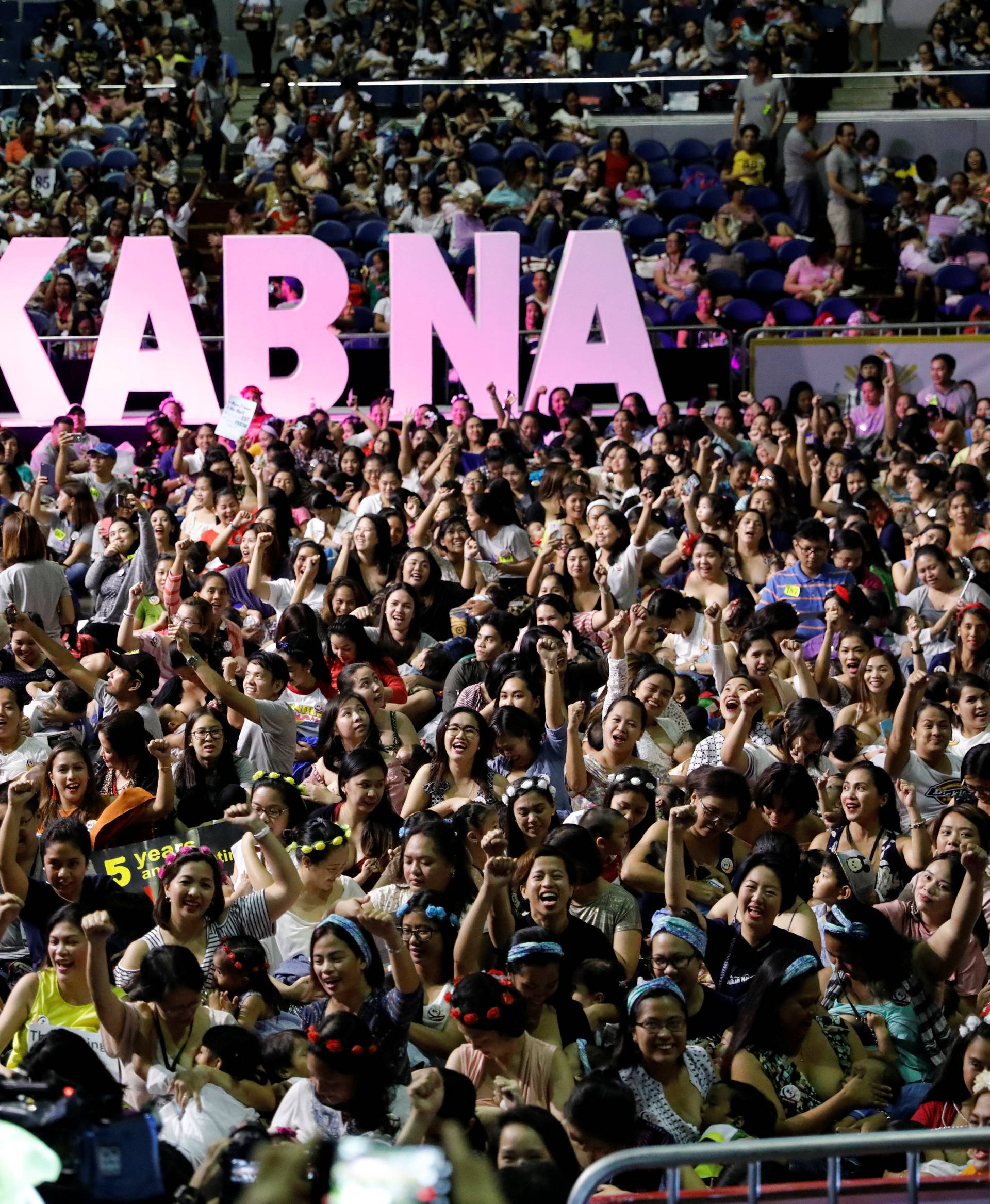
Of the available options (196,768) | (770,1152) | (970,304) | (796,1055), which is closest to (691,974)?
(796,1055)

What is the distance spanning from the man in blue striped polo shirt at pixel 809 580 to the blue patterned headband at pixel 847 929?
337cm

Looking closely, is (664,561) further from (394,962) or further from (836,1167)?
(836,1167)

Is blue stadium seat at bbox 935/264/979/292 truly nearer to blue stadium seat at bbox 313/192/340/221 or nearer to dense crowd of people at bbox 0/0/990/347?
dense crowd of people at bbox 0/0/990/347

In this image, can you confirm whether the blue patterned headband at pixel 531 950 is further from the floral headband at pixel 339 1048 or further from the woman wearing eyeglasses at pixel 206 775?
the woman wearing eyeglasses at pixel 206 775

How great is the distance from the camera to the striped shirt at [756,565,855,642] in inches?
333

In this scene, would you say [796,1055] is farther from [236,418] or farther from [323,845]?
[236,418]

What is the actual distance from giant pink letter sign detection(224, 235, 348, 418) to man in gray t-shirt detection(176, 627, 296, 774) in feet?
22.6

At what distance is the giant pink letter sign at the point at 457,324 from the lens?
13.9 m

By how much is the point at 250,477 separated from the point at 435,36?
937 cm

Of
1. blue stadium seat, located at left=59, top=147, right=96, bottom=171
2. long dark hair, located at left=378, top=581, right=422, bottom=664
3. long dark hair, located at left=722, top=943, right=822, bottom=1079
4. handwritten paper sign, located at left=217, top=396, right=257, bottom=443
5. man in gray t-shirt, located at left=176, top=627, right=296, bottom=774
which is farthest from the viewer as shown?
blue stadium seat, located at left=59, top=147, right=96, bottom=171

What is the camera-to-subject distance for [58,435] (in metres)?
12.1

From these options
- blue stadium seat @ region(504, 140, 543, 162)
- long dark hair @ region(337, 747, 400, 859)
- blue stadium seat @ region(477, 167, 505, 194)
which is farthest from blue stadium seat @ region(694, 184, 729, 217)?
long dark hair @ region(337, 747, 400, 859)

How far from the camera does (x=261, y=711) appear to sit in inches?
273

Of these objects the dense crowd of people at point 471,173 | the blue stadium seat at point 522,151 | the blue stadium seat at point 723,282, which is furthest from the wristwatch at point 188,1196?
the blue stadium seat at point 522,151
